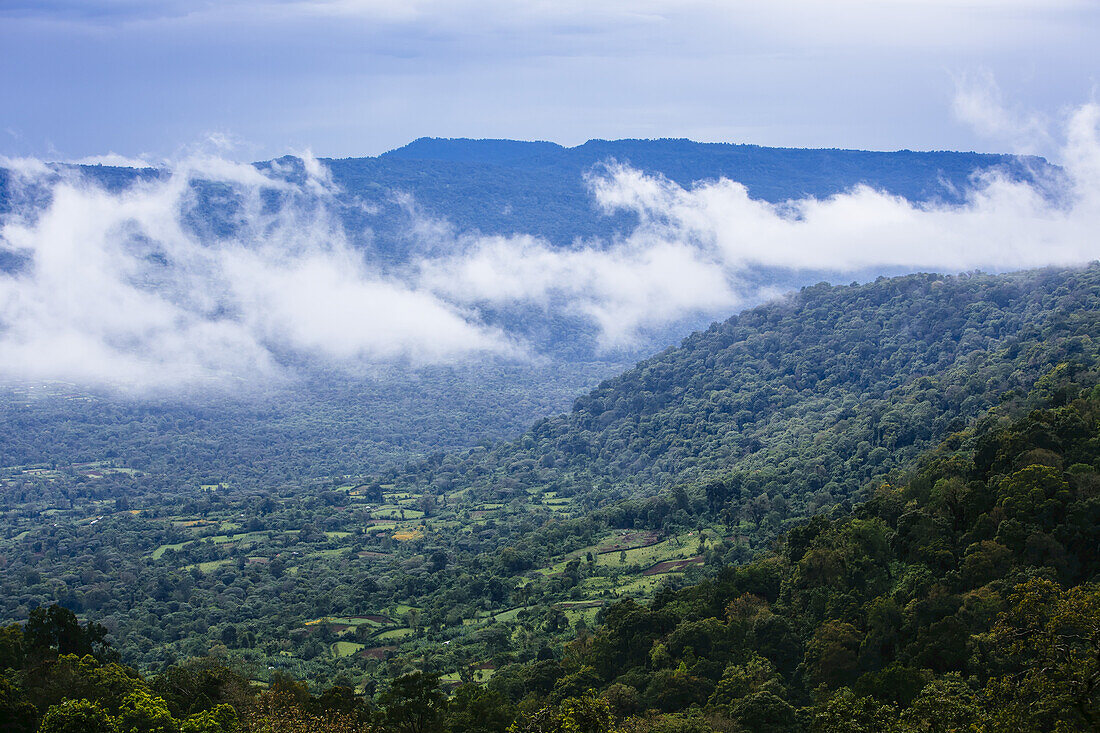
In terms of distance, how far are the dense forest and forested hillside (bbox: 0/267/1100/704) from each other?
12.1 meters

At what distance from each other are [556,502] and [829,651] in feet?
259

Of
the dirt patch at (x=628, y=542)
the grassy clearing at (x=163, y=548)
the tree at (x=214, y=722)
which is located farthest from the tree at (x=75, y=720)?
the grassy clearing at (x=163, y=548)

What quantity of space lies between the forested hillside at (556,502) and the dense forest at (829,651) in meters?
12.1

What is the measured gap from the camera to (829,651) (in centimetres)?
4241

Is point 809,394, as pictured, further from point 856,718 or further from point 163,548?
point 856,718

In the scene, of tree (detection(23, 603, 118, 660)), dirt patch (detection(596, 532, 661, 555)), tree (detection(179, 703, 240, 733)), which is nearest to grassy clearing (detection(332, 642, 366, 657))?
dirt patch (detection(596, 532, 661, 555))

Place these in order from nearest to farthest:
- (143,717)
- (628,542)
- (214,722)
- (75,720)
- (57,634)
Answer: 1. (75,720)
2. (214,722)
3. (143,717)
4. (57,634)
5. (628,542)

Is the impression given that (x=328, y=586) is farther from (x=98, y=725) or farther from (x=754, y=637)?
(x=98, y=725)

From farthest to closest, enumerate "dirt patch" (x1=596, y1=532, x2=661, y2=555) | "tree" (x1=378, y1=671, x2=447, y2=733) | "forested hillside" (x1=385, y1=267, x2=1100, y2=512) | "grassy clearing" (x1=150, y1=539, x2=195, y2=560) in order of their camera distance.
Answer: "grassy clearing" (x1=150, y1=539, x2=195, y2=560), "forested hillside" (x1=385, y1=267, x2=1100, y2=512), "dirt patch" (x1=596, y1=532, x2=661, y2=555), "tree" (x1=378, y1=671, x2=447, y2=733)

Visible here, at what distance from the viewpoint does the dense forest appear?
28.8 m

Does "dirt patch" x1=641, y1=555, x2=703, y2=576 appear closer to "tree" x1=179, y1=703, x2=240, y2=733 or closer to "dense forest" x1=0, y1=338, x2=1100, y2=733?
"dense forest" x1=0, y1=338, x2=1100, y2=733

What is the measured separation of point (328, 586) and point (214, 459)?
8637cm

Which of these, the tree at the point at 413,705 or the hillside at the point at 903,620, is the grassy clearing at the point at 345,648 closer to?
the hillside at the point at 903,620

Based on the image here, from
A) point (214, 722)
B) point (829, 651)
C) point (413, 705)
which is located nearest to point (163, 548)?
point (413, 705)
